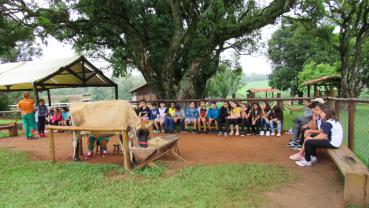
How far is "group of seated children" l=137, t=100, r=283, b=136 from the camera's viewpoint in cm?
1020

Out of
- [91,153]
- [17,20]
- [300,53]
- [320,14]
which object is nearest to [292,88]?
[300,53]

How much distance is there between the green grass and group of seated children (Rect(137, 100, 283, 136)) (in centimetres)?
415

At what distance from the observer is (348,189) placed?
14.1 ft

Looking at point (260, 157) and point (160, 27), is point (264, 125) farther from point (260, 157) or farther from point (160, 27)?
point (160, 27)

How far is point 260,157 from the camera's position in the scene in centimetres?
716

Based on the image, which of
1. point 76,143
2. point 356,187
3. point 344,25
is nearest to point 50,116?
point 76,143

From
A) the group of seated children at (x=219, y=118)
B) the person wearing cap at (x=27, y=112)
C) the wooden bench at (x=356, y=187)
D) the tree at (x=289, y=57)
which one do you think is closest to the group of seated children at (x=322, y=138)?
the wooden bench at (x=356, y=187)

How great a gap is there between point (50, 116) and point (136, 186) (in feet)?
31.5

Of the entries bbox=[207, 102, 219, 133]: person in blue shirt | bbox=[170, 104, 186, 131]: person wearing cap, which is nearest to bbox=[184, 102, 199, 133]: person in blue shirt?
bbox=[170, 104, 186, 131]: person wearing cap

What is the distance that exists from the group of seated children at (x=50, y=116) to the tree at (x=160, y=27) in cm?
361

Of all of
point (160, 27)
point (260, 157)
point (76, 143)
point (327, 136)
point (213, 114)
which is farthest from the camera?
point (160, 27)

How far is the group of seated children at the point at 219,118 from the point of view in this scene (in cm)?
1020

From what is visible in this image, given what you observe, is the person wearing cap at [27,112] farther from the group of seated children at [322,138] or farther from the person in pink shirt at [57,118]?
the group of seated children at [322,138]

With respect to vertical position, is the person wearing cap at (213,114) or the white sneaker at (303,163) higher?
the person wearing cap at (213,114)
